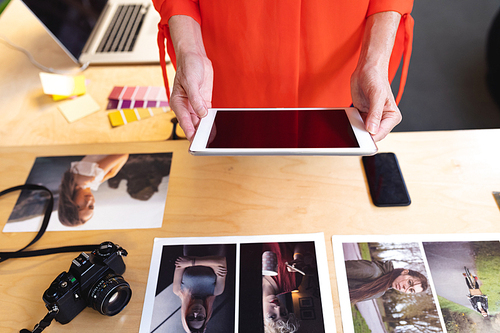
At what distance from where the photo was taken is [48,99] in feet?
3.37

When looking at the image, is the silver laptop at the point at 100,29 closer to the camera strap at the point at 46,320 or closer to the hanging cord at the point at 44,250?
the hanging cord at the point at 44,250

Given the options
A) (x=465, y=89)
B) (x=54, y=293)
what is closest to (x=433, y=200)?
(x=54, y=293)

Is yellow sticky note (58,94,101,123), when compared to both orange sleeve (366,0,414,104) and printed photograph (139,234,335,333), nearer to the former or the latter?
printed photograph (139,234,335,333)

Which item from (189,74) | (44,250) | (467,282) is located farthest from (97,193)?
(467,282)

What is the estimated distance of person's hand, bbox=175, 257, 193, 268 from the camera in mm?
630

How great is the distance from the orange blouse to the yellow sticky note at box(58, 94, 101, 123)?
1.26ft

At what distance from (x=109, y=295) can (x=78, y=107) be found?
710mm

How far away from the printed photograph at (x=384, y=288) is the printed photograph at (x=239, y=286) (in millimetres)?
41

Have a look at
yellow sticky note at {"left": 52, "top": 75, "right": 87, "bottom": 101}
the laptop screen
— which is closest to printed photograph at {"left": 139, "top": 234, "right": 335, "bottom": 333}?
yellow sticky note at {"left": 52, "top": 75, "right": 87, "bottom": 101}

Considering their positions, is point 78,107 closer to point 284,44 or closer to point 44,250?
point 44,250

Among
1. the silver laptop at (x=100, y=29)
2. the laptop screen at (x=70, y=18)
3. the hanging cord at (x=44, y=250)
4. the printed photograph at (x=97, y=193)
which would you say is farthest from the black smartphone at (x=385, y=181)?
the laptop screen at (x=70, y=18)

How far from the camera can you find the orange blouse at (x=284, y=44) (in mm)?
689

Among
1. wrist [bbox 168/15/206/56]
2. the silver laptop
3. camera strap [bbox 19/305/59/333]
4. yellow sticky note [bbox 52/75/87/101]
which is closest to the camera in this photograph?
camera strap [bbox 19/305/59/333]

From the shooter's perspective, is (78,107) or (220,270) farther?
(78,107)
